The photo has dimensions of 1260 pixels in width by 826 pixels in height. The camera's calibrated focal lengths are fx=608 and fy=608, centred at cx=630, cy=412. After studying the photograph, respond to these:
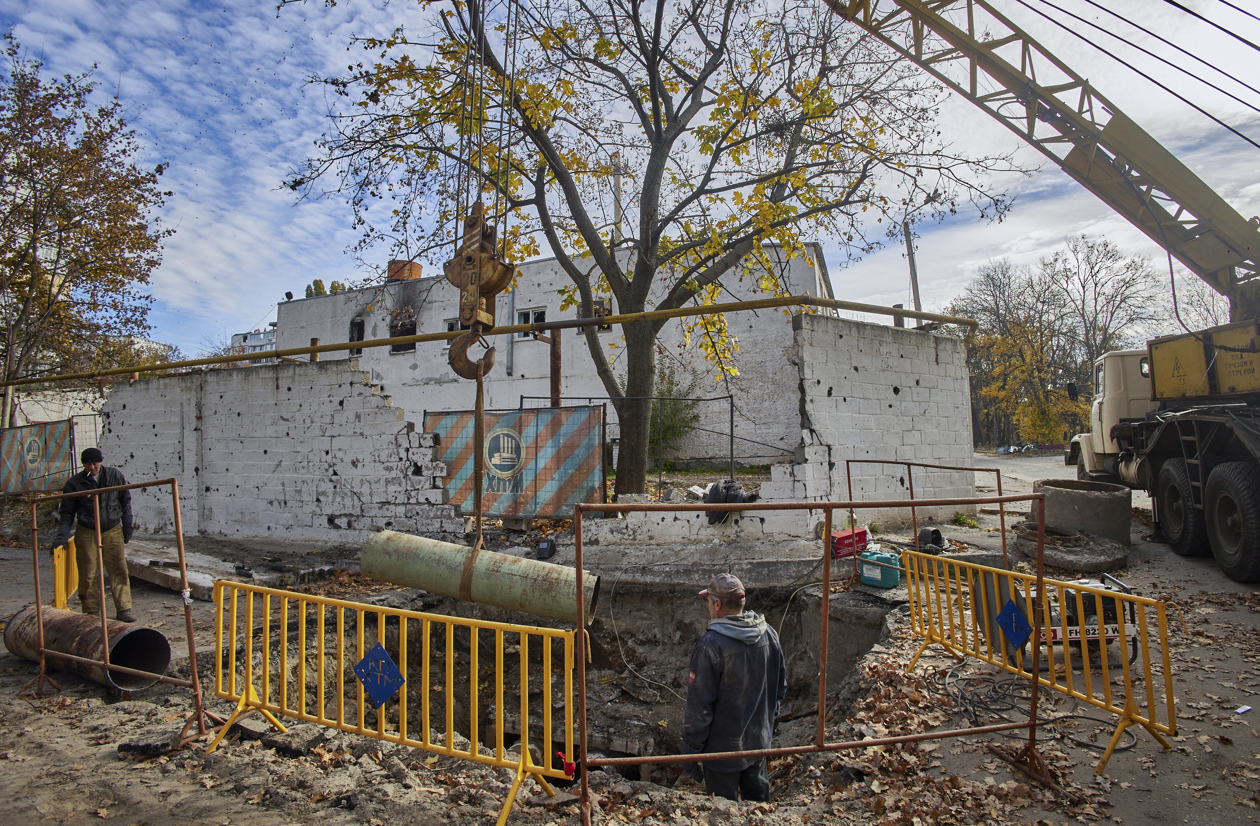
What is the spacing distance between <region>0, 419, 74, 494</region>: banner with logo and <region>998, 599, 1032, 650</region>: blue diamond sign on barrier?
629 inches

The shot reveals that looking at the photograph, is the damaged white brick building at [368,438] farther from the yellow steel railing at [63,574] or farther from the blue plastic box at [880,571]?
the yellow steel railing at [63,574]

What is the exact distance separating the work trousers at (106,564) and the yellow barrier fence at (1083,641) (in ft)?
23.7

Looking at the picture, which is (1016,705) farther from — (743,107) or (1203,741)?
(743,107)

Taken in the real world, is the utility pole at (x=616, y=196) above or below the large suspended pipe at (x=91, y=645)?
above

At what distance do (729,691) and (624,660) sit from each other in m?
3.52

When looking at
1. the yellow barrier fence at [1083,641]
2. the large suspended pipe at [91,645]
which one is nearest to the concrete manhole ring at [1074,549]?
the yellow barrier fence at [1083,641]

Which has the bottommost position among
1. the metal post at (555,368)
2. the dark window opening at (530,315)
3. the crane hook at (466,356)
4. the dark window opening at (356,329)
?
the crane hook at (466,356)

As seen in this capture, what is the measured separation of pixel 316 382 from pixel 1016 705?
1010 centimetres

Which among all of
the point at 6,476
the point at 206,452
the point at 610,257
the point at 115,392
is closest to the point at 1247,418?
the point at 610,257

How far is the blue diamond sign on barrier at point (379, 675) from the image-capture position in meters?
3.38

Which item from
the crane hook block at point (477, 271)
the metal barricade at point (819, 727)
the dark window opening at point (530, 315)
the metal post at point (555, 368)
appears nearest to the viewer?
the metal barricade at point (819, 727)

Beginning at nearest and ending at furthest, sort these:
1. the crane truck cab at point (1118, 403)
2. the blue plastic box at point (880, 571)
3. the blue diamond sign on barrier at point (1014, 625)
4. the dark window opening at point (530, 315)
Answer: the blue diamond sign on barrier at point (1014, 625) → the blue plastic box at point (880, 571) → the crane truck cab at point (1118, 403) → the dark window opening at point (530, 315)

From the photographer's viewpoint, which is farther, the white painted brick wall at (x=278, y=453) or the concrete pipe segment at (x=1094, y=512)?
the white painted brick wall at (x=278, y=453)

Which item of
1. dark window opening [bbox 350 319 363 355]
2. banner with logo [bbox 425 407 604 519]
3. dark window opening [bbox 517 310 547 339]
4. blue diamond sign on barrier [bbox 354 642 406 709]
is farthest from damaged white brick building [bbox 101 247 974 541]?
dark window opening [bbox 350 319 363 355]
